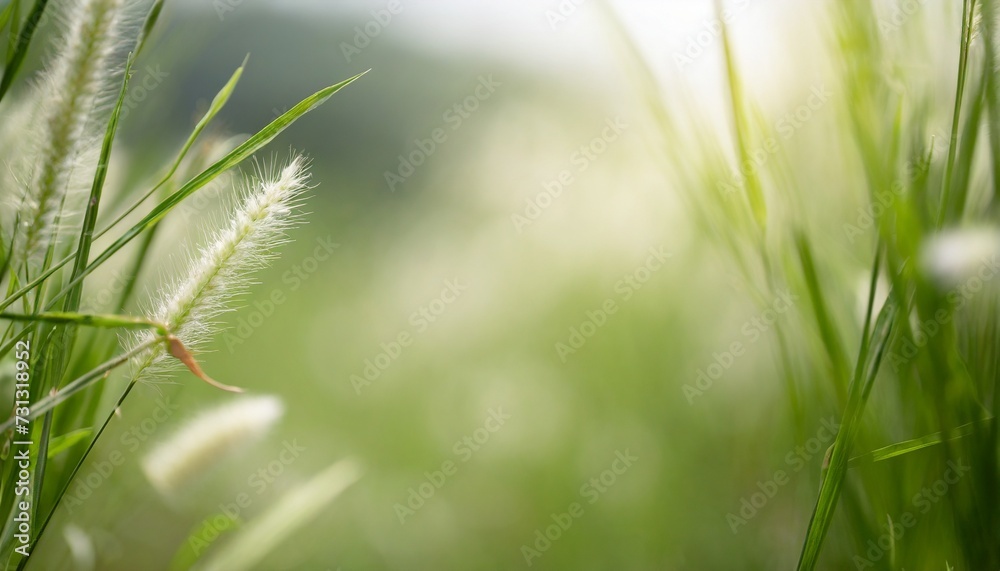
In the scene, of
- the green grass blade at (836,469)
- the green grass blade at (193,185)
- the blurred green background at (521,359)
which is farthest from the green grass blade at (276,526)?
the green grass blade at (836,469)

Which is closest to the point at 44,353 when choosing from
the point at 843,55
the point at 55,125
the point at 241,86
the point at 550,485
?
the point at 55,125

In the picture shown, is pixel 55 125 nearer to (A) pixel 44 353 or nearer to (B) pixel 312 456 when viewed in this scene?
(A) pixel 44 353

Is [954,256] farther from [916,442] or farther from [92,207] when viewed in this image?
[92,207]

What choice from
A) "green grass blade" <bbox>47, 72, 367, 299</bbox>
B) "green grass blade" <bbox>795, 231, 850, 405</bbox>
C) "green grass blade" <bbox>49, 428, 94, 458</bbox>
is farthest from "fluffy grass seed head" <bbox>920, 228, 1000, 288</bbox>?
"green grass blade" <bbox>49, 428, 94, 458</bbox>

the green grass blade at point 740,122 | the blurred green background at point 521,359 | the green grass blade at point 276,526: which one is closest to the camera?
the green grass blade at point 740,122

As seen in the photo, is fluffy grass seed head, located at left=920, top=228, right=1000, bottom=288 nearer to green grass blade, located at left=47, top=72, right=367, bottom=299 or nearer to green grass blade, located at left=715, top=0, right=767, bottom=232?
green grass blade, located at left=715, top=0, right=767, bottom=232

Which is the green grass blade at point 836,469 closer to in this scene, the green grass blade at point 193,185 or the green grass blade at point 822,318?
the green grass blade at point 822,318

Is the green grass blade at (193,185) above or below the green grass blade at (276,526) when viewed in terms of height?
above

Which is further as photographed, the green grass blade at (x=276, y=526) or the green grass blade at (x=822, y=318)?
the green grass blade at (x=276, y=526)

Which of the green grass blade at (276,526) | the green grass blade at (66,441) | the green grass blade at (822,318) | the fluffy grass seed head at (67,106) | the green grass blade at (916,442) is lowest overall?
the green grass blade at (276,526)
